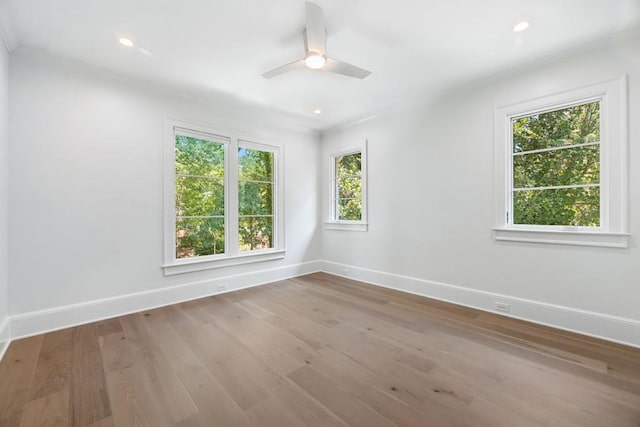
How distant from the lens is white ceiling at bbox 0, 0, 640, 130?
2.07 m

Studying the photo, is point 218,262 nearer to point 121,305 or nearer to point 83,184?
point 121,305

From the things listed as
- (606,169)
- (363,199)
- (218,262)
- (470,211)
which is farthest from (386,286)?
(606,169)

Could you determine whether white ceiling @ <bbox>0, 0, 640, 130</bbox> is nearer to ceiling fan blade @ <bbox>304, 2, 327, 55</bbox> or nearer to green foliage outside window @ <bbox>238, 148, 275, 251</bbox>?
ceiling fan blade @ <bbox>304, 2, 327, 55</bbox>

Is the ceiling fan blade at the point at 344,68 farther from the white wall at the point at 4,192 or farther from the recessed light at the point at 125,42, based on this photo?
the white wall at the point at 4,192

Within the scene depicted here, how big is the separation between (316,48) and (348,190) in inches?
115

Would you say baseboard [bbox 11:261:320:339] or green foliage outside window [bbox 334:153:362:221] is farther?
green foliage outside window [bbox 334:153:362:221]

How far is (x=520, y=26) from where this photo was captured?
89.7 inches

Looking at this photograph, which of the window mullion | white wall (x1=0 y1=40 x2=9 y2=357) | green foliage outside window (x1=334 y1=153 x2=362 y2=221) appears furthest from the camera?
green foliage outside window (x1=334 y1=153 x2=362 y2=221)

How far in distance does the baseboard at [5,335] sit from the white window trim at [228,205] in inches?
52.2

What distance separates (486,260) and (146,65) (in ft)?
14.2

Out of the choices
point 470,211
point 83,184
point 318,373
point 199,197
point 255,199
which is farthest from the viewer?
point 255,199

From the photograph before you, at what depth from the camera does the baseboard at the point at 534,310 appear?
241 cm

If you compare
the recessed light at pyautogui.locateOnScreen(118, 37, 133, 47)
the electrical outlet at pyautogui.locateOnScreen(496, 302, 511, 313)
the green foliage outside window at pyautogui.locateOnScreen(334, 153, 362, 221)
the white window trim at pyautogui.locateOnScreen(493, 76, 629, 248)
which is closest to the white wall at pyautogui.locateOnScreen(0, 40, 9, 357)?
the recessed light at pyautogui.locateOnScreen(118, 37, 133, 47)

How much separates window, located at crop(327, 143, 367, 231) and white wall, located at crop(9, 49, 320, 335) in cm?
242
